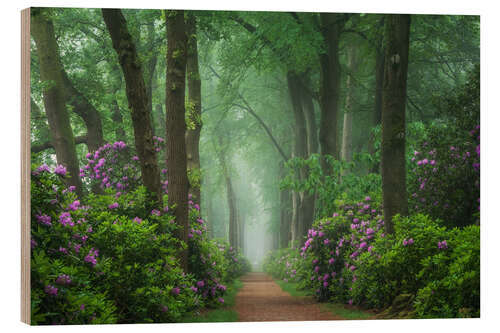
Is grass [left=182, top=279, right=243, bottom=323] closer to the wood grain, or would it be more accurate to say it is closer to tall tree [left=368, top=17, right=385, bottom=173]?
the wood grain

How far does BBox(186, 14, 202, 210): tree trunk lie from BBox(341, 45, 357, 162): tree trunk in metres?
2.63

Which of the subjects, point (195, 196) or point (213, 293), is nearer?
point (213, 293)

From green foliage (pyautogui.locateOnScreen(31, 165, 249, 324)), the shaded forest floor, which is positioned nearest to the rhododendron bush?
green foliage (pyautogui.locateOnScreen(31, 165, 249, 324))

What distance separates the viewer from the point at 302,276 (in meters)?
9.92

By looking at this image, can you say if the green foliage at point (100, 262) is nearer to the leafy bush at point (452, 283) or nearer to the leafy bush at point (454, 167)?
the leafy bush at point (452, 283)

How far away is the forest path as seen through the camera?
6691 millimetres

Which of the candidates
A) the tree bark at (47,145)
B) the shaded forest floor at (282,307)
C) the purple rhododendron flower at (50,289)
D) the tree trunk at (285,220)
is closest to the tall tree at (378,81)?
the shaded forest floor at (282,307)

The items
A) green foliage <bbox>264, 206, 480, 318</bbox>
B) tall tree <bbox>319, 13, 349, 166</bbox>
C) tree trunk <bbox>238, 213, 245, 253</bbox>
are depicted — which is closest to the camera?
green foliage <bbox>264, 206, 480, 318</bbox>

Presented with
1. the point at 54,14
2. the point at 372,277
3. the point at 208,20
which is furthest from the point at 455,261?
the point at 54,14

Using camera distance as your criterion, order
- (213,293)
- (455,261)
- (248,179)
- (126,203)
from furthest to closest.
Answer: (248,179), (213,293), (126,203), (455,261)

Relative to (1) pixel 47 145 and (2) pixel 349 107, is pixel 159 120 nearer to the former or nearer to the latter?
(1) pixel 47 145

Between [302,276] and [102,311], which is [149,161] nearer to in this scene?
[102,311]

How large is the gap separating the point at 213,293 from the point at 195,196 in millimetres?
1974

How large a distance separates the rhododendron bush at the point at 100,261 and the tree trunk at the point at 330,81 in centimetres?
426
